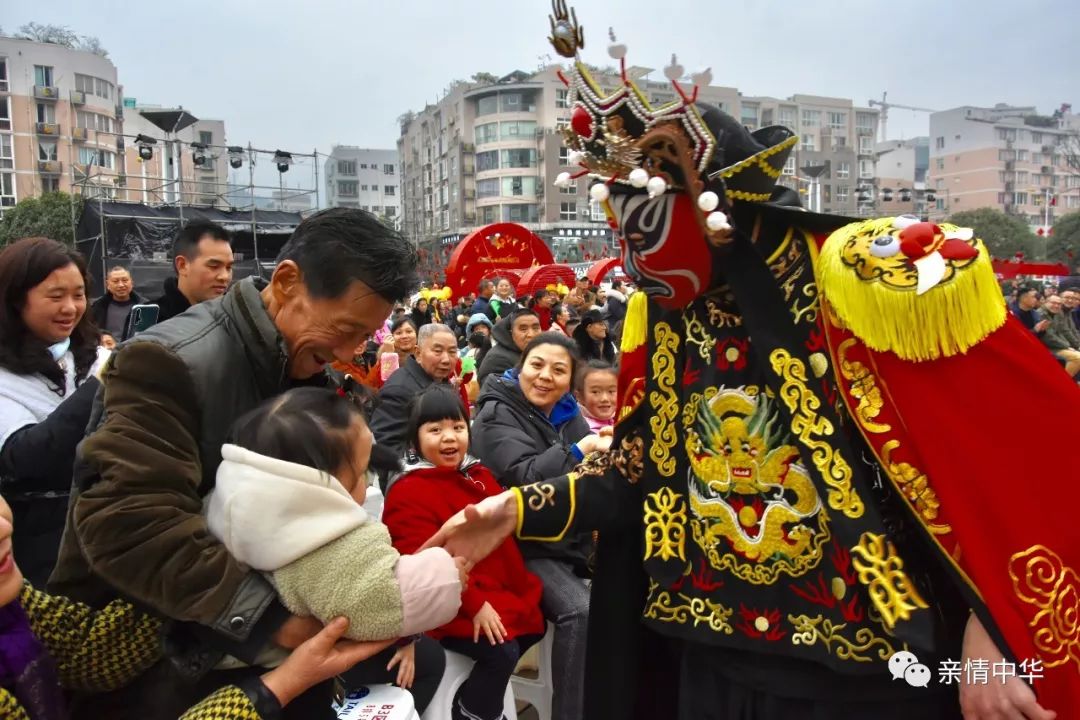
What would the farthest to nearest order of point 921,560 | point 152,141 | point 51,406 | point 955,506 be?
point 152,141 → point 51,406 → point 921,560 → point 955,506

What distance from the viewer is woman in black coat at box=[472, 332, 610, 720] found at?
3180 millimetres

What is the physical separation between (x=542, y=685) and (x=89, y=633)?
7.21 ft

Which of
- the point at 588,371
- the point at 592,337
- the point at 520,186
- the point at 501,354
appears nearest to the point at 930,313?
the point at 588,371

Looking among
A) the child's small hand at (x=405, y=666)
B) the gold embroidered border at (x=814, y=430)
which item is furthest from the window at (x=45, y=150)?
the gold embroidered border at (x=814, y=430)

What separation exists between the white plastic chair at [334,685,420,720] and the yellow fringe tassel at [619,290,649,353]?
1.14m

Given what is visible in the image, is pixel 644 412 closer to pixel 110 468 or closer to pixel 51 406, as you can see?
pixel 110 468

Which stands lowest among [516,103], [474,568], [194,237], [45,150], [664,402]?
[474,568]

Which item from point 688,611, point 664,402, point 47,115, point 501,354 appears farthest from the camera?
point 47,115

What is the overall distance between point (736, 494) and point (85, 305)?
234 centimetres

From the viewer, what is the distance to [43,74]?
4488 centimetres

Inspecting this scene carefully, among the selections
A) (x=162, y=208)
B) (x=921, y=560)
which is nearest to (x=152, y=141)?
(x=162, y=208)

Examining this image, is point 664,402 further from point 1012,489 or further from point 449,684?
point 449,684

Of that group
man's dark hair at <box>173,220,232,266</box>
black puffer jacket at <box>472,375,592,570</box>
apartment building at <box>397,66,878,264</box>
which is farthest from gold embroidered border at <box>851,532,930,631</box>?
apartment building at <box>397,66,878,264</box>

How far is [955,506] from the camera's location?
1495 millimetres
